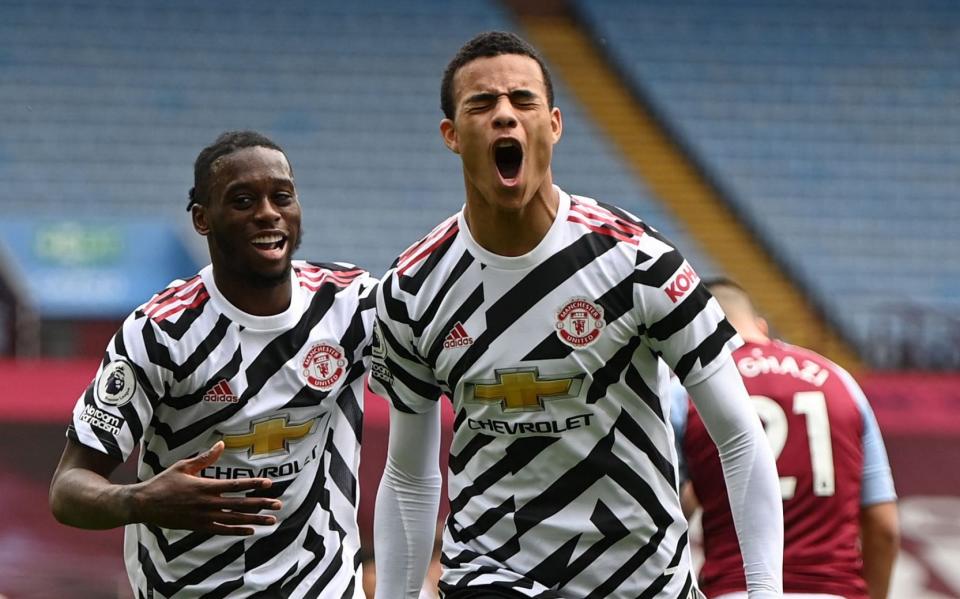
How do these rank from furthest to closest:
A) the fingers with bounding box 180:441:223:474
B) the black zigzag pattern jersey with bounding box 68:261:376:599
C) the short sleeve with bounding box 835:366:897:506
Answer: the short sleeve with bounding box 835:366:897:506 < the black zigzag pattern jersey with bounding box 68:261:376:599 < the fingers with bounding box 180:441:223:474

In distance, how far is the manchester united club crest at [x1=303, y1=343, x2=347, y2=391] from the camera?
12.8ft

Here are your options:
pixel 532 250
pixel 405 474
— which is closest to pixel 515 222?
pixel 532 250

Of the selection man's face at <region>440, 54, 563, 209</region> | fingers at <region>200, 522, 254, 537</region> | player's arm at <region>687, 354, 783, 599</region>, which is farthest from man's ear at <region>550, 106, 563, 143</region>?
fingers at <region>200, 522, 254, 537</region>

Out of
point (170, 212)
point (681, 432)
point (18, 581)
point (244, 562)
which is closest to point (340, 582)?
point (244, 562)

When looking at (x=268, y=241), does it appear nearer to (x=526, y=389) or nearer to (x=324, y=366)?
(x=324, y=366)

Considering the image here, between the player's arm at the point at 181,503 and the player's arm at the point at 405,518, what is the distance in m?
0.33

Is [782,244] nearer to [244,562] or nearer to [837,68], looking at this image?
[837,68]

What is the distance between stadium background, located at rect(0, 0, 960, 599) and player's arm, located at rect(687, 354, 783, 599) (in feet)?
37.9

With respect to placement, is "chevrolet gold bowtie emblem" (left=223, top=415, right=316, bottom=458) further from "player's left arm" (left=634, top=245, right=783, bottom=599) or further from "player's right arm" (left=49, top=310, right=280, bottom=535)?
"player's left arm" (left=634, top=245, right=783, bottom=599)

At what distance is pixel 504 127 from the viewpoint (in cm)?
312

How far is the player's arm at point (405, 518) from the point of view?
3570 mm

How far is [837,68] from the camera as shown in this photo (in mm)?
17531

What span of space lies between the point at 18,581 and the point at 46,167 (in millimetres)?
9846

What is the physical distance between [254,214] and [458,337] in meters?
0.85
